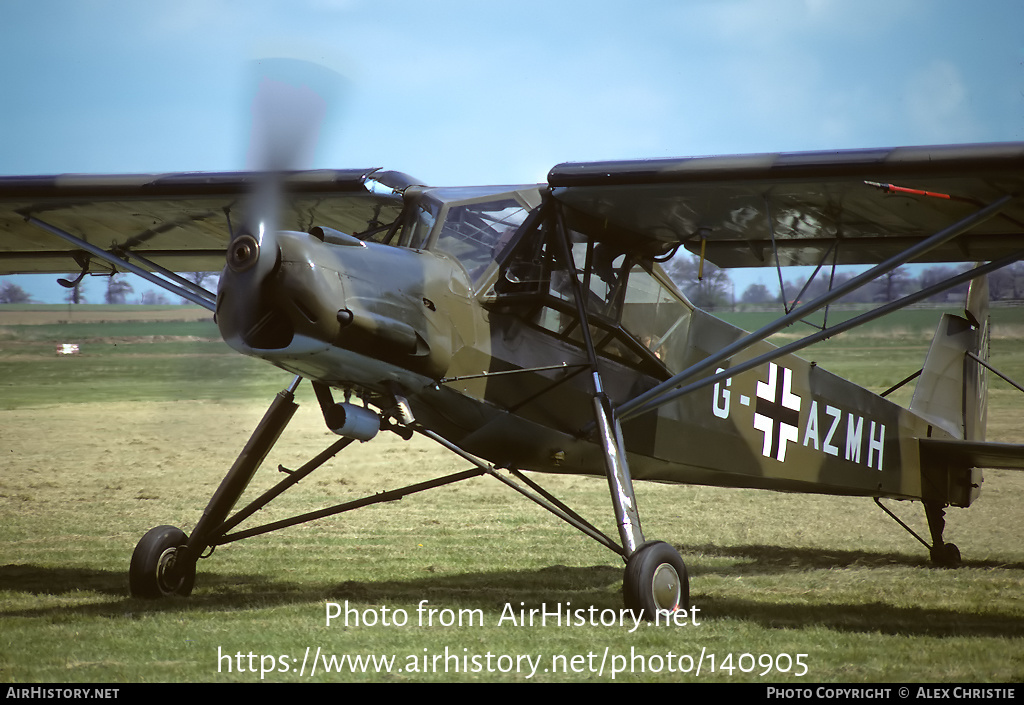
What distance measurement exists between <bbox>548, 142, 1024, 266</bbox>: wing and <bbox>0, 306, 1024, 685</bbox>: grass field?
9.02 feet

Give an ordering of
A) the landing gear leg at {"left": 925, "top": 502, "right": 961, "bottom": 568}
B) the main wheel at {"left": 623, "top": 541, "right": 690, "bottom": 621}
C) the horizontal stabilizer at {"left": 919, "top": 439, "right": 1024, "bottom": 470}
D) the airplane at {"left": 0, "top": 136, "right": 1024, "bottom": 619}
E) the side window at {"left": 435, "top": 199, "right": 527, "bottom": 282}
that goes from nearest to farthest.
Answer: the airplane at {"left": 0, "top": 136, "right": 1024, "bottom": 619} → the main wheel at {"left": 623, "top": 541, "right": 690, "bottom": 621} → the side window at {"left": 435, "top": 199, "right": 527, "bottom": 282} → the horizontal stabilizer at {"left": 919, "top": 439, "right": 1024, "bottom": 470} → the landing gear leg at {"left": 925, "top": 502, "right": 961, "bottom": 568}

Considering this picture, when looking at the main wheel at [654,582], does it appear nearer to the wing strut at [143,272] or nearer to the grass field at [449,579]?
the grass field at [449,579]

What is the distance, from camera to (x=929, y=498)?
33.3 ft

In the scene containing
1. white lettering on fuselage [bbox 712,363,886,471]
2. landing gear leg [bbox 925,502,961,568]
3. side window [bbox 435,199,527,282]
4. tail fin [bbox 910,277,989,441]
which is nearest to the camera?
side window [bbox 435,199,527,282]

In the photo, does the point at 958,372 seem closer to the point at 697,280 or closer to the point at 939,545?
the point at 939,545

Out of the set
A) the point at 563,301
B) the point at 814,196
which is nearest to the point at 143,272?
the point at 563,301

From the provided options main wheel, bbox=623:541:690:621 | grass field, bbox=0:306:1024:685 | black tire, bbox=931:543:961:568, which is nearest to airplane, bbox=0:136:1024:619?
main wheel, bbox=623:541:690:621

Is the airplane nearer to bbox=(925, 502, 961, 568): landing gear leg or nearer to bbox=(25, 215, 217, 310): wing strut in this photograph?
bbox=(25, 215, 217, 310): wing strut

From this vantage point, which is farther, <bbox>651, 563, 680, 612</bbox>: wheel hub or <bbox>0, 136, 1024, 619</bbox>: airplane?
<bbox>651, 563, 680, 612</bbox>: wheel hub

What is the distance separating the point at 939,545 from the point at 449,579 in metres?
5.04

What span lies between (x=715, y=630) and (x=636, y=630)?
21.1 inches

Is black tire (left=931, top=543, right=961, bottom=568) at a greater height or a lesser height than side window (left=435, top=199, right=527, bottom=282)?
lesser

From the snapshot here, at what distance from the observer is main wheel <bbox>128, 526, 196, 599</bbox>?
7.35m

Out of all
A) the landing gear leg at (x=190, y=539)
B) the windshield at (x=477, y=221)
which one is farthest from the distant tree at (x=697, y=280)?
the landing gear leg at (x=190, y=539)
